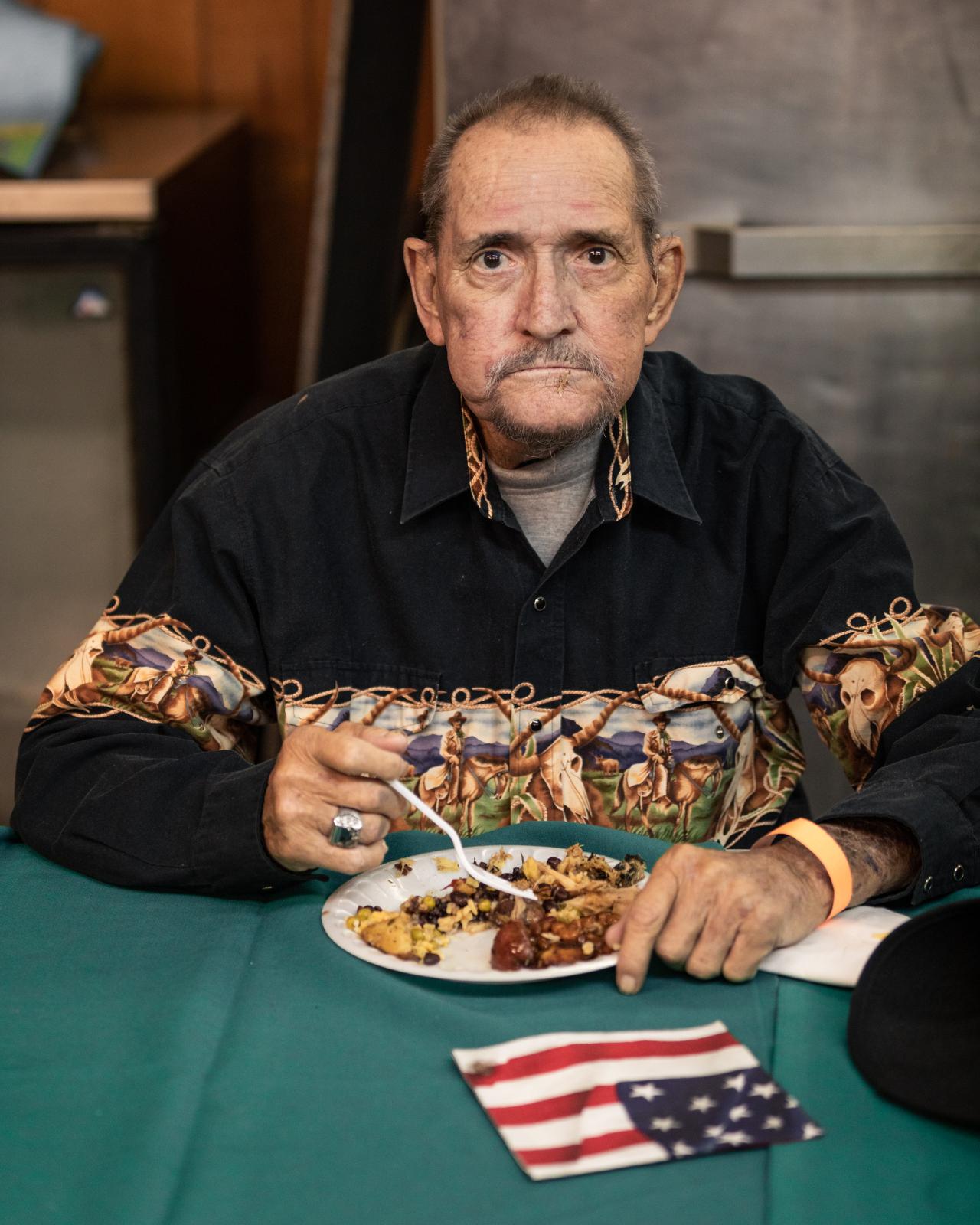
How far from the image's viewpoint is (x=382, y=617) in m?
1.57

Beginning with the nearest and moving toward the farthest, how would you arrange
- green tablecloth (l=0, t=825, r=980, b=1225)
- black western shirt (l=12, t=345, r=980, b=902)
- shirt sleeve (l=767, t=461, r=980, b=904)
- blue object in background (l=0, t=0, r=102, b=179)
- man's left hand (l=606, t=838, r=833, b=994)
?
green tablecloth (l=0, t=825, r=980, b=1225), man's left hand (l=606, t=838, r=833, b=994), shirt sleeve (l=767, t=461, r=980, b=904), black western shirt (l=12, t=345, r=980, b=902), blue object in background (l=0, t=0, r=102, b=179)

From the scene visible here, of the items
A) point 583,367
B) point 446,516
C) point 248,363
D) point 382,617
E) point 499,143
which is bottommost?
point 248,363

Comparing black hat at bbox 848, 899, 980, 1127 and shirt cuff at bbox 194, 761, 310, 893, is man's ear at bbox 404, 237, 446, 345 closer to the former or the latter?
shirt cuff at bbox 194, 761, 310, 893

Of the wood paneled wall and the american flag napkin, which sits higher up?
the wood paneled wall

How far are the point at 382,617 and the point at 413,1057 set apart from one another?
0.69m

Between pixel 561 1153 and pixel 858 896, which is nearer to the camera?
pixel 561 1153

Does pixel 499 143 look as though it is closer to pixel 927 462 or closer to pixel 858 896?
pixel 858 896

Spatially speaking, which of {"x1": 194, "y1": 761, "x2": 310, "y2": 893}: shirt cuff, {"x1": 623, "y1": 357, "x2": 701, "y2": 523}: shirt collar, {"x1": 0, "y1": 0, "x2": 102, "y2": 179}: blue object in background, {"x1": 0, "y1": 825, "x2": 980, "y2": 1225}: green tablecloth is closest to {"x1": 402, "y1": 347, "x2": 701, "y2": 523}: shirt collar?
{"x1": 623, "y1": 357, "x2": 701, "y2": 523}: shirt collar

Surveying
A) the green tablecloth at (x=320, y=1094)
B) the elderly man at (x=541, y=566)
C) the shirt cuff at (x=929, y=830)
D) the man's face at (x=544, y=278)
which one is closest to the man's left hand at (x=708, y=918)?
the green tablecloth at (x=320, y=1094)

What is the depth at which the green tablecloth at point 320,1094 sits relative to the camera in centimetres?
80

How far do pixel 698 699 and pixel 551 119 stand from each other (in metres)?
0.62

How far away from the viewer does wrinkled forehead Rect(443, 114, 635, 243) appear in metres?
1.40

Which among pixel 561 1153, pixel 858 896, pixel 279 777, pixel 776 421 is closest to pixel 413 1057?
pixel 561 1153

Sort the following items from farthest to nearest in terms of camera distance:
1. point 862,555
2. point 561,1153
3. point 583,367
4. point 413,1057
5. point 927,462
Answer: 1. point 927,462
2. point 862,555
3. point 583,367
4. point 413,1057
5. point 561,1153
